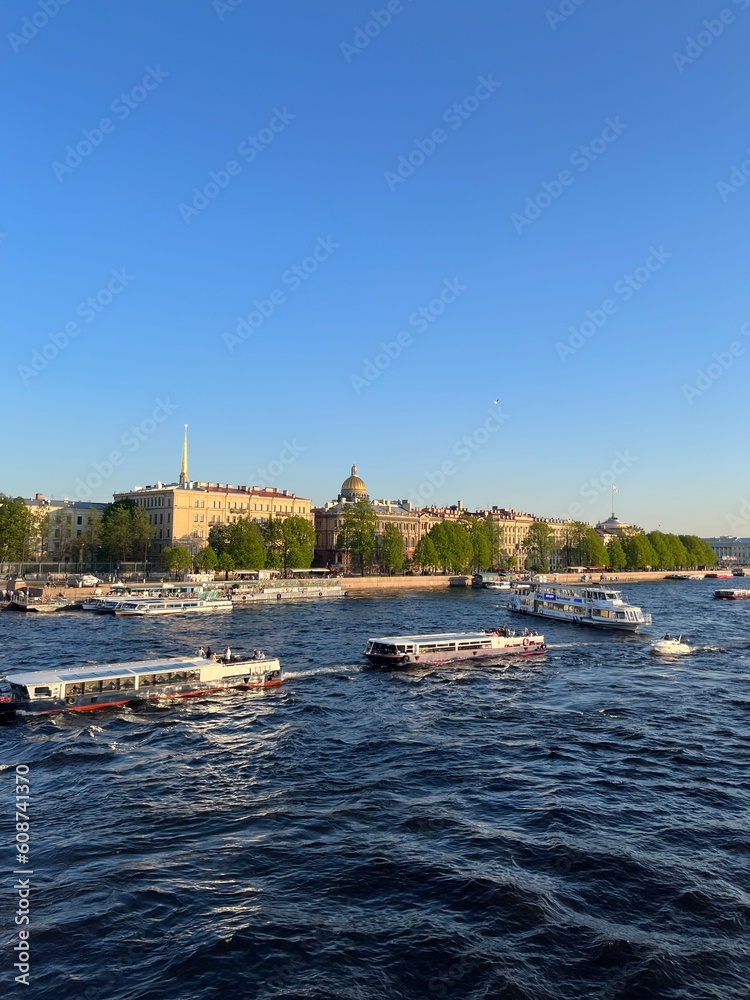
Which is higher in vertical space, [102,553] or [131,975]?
[102,553]

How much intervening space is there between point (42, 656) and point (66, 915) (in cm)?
3424

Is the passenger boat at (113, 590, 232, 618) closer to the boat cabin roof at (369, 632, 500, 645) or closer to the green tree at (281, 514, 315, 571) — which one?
the boat cabin roof at (369, 632, 500, 645)

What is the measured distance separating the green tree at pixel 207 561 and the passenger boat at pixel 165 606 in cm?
2536

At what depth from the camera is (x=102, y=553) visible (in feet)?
428

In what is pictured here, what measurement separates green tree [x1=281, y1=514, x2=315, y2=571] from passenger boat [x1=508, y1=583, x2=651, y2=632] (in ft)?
149

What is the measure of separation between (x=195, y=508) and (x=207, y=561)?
2680 cm

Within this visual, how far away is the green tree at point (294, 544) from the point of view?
124125 mm

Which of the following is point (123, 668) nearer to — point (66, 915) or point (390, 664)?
point (390, 664)

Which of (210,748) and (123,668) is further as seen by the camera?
(123,668)

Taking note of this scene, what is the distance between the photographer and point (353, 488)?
18088 centimetres

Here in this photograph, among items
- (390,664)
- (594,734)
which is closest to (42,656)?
(390,664)

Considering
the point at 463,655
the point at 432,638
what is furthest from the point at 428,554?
the point at 432,638

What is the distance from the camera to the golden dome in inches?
7072

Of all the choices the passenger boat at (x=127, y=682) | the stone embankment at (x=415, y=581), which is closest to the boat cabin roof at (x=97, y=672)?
the passenger boat at (x=127, y=682)
